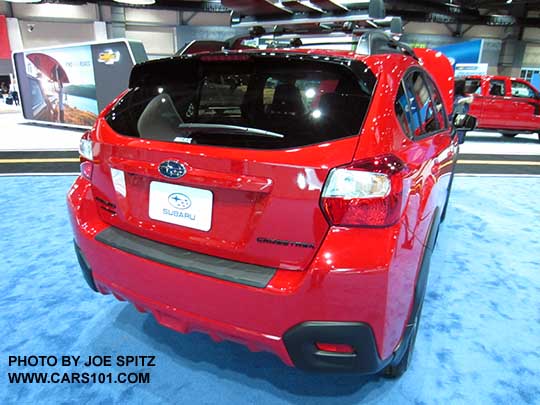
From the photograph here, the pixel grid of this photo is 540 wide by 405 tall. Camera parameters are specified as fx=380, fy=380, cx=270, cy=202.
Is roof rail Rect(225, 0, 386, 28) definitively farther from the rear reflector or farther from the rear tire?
the rear reflector

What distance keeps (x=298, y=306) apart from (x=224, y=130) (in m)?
0.62

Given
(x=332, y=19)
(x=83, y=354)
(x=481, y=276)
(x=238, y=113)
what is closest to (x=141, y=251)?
(x=238, y=113)

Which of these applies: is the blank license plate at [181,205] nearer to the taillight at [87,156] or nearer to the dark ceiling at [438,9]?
the taillight at [87,156]

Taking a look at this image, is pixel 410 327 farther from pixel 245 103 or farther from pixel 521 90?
pixel 521 90

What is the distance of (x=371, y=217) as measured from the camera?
1.12 meters

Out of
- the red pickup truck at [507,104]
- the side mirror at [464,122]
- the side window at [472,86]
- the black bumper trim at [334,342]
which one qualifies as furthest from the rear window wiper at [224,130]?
the side window at [472,86]

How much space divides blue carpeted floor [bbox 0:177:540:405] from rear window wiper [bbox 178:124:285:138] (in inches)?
40.8

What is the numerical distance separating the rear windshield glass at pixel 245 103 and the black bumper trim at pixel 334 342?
56 centimetres

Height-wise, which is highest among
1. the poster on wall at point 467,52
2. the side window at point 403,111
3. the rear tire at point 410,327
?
the poster on wall at point 467,52

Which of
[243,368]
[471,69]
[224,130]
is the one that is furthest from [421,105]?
[471,69]

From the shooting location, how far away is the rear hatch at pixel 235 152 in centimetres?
113

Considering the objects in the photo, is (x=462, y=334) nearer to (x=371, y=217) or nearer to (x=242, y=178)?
(x=371, y=217)

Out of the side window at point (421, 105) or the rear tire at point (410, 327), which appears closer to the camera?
the rear tire at point (410, 327)

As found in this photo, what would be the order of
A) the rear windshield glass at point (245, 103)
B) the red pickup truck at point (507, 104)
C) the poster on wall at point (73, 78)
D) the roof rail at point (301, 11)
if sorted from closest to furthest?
the rear windshield glass at point (245, 103) → the roof rail at point (301, 11) → the poster on wall at point (73, 78) → the red pickup truck at point (507, 104)
